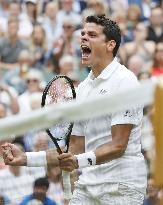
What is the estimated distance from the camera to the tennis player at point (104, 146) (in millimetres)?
5867

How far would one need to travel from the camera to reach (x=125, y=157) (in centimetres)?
604

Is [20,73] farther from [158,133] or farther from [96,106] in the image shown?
[158,133]

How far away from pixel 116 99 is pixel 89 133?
6.39 feet

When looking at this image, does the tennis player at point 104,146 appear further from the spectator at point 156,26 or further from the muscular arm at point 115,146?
the spectator at point 156,26

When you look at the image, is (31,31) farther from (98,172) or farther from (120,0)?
(98,172)

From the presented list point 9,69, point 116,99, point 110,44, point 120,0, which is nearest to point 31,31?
point 9,69

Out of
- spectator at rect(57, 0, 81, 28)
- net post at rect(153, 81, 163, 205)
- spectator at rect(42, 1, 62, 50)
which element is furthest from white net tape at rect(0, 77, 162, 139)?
spectator at rect(57, 0, 81, 28)

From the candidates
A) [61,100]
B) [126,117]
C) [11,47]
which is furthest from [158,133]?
[11,47]

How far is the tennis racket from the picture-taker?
19.7ft

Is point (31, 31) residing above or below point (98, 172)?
above

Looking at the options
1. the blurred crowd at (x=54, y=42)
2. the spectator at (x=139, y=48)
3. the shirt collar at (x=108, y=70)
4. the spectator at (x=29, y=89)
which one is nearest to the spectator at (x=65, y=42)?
the blurred crowd at (x=54, y=42)

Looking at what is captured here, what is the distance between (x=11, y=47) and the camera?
12.9m

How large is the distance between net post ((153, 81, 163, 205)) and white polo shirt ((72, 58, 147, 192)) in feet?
5.62

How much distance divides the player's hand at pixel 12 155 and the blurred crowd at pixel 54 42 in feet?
14.7
